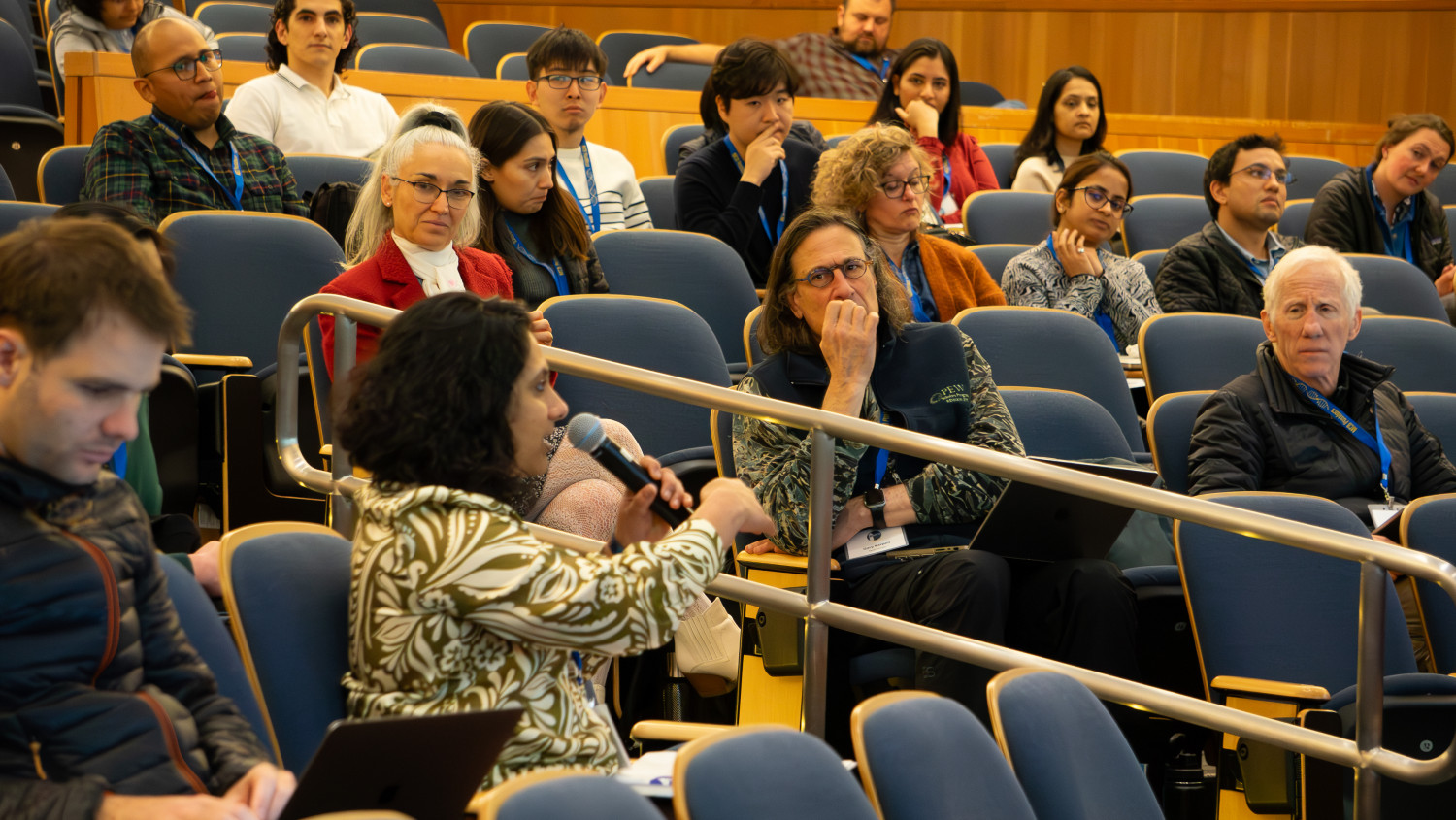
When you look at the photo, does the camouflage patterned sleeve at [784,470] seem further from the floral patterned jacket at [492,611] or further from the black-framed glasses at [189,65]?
the black-framed glasses at [189,65]

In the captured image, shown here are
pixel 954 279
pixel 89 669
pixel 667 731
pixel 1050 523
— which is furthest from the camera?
pixel 954 279

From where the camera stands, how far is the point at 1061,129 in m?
4.23

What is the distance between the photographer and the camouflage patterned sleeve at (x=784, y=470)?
190 centimetres

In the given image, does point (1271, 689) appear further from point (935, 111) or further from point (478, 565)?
point (935, 111)

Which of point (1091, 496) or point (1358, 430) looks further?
point (1358, 430)

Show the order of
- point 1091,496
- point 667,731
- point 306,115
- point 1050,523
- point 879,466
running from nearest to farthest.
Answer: point 667,731 < point 1091,496 < point 1050,523 < point 879,466 < point 306,115

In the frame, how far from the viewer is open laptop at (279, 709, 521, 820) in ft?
3.24

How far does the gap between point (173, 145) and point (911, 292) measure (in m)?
1.48

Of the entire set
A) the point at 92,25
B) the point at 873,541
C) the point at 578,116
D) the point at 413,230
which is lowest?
the point at 873,541

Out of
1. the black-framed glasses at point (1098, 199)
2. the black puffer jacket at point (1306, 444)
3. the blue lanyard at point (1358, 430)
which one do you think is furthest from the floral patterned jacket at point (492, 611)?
the black-framed glasses at point (1098, 199)

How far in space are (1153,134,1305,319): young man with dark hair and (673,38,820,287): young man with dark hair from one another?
0.90 metres

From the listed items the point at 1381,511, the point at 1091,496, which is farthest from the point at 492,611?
the point at 1381,511

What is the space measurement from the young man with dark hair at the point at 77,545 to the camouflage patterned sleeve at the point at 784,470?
98cm

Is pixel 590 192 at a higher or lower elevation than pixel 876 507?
higher
